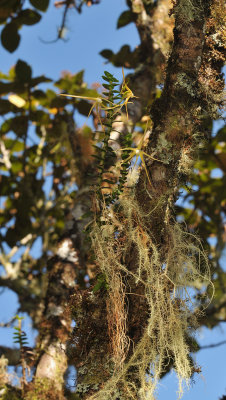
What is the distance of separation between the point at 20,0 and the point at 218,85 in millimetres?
1301

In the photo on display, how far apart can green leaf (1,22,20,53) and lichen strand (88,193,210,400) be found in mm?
1397

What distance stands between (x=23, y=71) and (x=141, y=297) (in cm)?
164

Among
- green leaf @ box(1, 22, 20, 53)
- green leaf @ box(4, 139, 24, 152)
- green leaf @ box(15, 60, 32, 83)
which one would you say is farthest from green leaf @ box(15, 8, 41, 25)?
green leaf @ box(4, 139, 24, 152)

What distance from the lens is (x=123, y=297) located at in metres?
0.79

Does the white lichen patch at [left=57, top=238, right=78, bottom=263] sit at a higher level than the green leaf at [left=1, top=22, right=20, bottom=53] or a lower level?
lower

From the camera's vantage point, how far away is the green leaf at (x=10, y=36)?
1.95 meters

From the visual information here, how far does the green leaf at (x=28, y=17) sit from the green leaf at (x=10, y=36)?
4 centimetres

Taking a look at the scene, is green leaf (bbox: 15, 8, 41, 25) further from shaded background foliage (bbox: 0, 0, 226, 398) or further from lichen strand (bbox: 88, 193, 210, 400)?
lichen strand (bbox: 88, 193, 210, 400)

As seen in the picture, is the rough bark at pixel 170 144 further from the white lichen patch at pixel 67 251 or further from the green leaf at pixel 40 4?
the green leaf at pixel 40 4

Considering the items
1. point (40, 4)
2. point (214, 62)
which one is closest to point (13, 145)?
point (40, 4)

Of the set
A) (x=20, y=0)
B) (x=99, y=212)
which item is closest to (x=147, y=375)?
(x=99, y=212)

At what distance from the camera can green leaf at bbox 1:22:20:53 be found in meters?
1.95

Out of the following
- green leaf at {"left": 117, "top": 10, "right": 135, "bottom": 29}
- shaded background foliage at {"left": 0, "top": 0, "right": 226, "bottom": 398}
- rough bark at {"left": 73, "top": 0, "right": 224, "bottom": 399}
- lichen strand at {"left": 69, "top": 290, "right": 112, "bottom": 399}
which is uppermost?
green leaf at {"left": 117, "top": 10, "right": 135, "bottom": 29}

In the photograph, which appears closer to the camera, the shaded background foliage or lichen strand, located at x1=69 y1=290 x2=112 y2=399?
lichen strand, located at x1=69 y1=290 x2=112 y2=399
